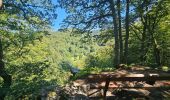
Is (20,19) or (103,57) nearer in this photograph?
(20,19)

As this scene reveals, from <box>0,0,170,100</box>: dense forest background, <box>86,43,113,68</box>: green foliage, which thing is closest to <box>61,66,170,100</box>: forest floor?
<box>0,0,170,100</box>: dense forest background

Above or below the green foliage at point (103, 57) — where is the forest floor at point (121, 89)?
below

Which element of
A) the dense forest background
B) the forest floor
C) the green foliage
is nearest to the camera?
the forest floor

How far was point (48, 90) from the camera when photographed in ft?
35.0

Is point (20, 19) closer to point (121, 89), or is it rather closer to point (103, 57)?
point (121, 89)

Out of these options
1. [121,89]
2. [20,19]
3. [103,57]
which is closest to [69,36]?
[20,19]

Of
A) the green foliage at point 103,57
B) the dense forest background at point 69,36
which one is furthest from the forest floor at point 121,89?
the green foliage at point 103,57

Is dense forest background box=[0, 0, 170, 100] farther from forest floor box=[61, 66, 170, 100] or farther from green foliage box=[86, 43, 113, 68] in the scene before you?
green foliage box=[86, 43, 113, 68]

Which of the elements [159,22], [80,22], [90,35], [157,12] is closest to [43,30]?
[80,22]

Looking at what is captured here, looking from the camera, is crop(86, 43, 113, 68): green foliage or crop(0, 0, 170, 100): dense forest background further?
crop(86, 43, 113, 68): green foliage

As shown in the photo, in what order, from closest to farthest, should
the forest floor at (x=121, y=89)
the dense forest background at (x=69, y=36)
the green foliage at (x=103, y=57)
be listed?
the forest floor at (x=121, y=89) < the dense forest background at (x=69, y=36) < the green foliage at (x=103, y=57)

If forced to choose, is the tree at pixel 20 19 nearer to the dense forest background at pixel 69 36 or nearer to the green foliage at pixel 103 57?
the dense forest background at pixel 69 36

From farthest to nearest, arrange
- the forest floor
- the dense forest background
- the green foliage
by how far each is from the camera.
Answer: the green foliage, the dense forest background, the forest floor

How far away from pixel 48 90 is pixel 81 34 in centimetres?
1666
